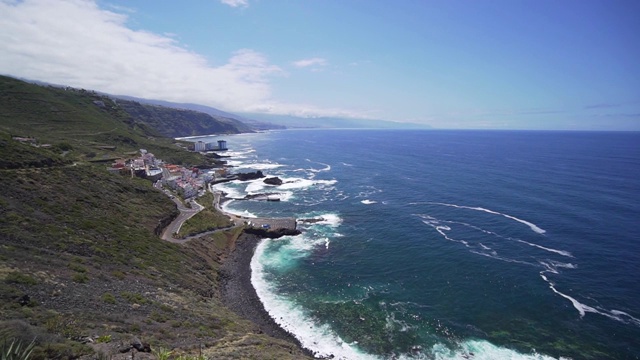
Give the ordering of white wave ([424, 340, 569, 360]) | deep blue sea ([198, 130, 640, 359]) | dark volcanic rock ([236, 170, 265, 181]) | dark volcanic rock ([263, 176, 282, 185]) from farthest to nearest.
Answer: dark volcanic rock ([236, 170, 265, 181]), dark volcanic rock ([263, 176, 282, 185]), deep blue sea ([198, 130, 640, 359]), white wave ([424, 340, 569, 360])

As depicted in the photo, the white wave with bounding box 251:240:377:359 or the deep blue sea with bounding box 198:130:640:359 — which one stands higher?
the deep blue sea with bounding box 198:130:640:359

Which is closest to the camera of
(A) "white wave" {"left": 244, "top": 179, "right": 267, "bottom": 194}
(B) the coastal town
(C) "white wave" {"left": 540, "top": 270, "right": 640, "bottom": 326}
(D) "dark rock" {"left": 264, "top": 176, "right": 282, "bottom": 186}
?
(C) "white wave" {"left": 540, "top": 270, "right": 640, "bottom": 326}

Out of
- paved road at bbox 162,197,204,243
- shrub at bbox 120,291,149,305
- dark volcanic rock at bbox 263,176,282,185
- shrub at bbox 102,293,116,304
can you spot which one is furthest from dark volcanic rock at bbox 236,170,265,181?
shrub at bbox 102,293,116,304

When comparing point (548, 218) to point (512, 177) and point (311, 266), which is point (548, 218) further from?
point (311, 266)

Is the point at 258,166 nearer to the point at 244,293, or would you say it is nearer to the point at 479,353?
the point at 244,293

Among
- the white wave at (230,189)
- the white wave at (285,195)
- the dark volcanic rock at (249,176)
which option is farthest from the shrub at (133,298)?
the dark volcanic rock at (249,176)

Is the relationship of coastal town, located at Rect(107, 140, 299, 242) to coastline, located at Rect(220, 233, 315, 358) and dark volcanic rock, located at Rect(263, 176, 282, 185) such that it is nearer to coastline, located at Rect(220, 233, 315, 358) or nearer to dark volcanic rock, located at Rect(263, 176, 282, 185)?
dark volcanic rock, located at Rect(263, 176, 282, 185)

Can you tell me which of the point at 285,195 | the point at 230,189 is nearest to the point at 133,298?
the point at 285,195
